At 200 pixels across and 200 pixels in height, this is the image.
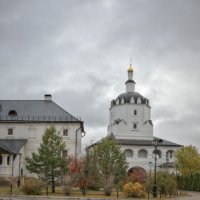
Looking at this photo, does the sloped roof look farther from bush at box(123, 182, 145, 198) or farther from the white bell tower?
bush at box(123, 182, 145, 198)

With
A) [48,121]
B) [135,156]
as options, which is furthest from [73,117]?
[135,156]

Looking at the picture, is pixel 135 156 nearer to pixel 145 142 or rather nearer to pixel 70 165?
pixel 145 142

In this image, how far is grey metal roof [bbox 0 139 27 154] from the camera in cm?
5140

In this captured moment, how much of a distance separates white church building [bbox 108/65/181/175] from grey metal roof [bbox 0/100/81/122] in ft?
105

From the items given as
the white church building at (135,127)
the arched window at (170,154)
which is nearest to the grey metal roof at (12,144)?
the white church building at (135,127)

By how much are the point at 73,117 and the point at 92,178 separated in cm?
1692

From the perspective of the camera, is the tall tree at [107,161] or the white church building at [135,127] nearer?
the tall tree at [107,161]

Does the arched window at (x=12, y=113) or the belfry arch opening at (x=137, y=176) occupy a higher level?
the arched window at (x=12, y=113)

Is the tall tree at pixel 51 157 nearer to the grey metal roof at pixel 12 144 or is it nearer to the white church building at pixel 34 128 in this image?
the grey metal roof at pixel 12 144

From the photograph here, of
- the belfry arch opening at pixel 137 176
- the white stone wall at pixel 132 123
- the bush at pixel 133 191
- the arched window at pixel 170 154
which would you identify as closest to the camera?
the bush at pixel 133 191

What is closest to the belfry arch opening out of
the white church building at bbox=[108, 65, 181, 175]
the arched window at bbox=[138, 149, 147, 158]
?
the white church building at bbox=[108, 65, 181, 175]

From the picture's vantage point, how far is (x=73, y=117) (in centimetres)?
5744

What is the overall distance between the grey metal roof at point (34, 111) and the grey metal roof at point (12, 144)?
2.87 meters

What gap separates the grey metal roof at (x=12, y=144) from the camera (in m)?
51.4
